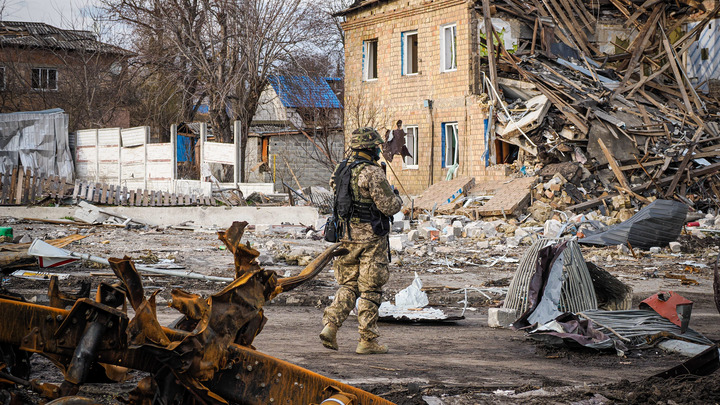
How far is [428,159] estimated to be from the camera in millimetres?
22922

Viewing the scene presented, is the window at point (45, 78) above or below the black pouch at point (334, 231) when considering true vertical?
above

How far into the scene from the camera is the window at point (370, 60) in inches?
988

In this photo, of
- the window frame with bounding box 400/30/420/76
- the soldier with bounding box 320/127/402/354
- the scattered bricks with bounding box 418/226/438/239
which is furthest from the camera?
the window frame with bounding box 400/30/420/76

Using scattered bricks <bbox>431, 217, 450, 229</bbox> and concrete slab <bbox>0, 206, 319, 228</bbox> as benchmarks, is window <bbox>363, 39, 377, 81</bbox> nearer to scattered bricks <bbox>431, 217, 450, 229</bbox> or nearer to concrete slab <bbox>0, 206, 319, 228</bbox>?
scattered bricks <bbox>431, 217, 450, 229</bbox>

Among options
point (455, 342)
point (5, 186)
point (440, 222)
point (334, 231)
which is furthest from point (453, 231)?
point (5, 186)

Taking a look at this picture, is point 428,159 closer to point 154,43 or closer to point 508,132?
point 508,132

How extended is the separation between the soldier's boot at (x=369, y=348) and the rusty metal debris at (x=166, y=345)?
92.9 inches

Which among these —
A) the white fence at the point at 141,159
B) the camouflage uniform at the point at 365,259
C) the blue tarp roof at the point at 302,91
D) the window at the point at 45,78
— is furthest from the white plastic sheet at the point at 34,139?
the camouflage uniform at the point at 365,259

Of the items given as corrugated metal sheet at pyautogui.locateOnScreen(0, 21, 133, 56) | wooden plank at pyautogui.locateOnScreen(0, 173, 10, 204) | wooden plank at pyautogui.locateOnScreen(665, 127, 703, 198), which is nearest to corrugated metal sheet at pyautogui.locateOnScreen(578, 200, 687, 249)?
wooden plank at pyautogui.locateOnScreen(665, 127, 703, 198)

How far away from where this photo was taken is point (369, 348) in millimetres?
5309

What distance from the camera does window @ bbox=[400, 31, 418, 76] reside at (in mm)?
23672

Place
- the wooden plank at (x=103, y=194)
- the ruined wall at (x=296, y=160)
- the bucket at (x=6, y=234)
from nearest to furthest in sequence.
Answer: the bucket at (x=6, y=234) < the wooden plank at (x=103, y=194) < the ruined wall at (x=296, y=160)

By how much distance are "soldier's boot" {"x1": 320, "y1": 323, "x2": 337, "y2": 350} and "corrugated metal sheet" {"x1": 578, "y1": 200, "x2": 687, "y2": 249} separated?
8.73 m

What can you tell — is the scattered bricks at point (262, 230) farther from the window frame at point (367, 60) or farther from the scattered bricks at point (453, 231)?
the window frame at point (367, 60)
